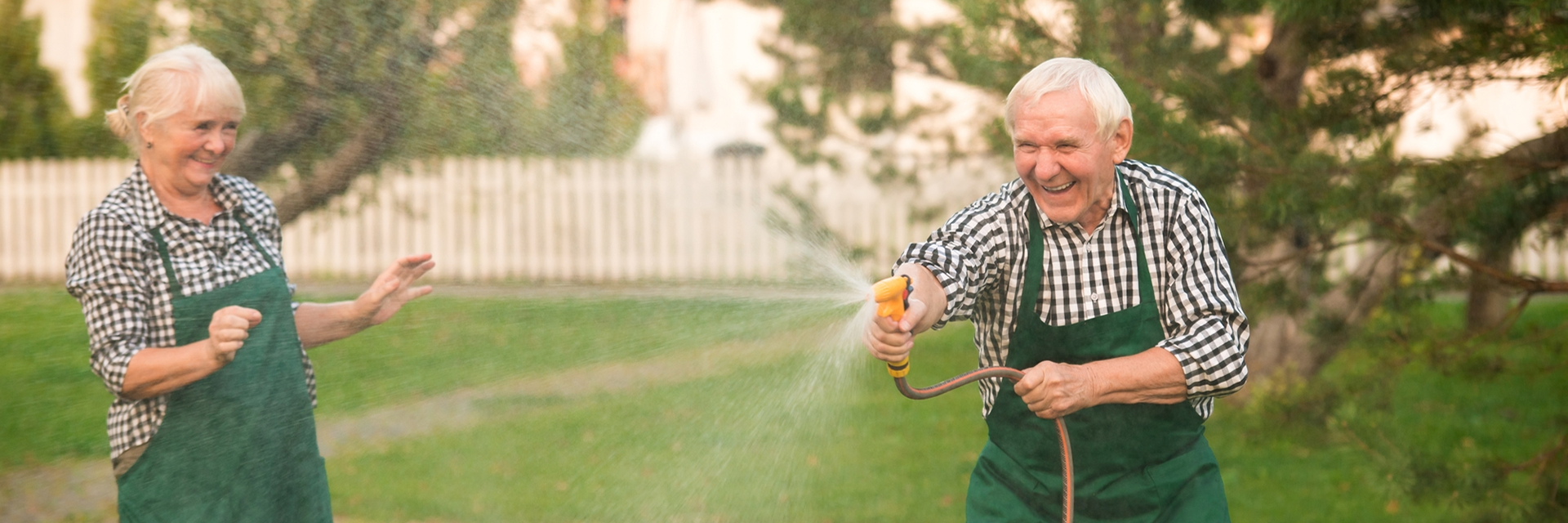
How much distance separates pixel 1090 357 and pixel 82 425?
7136mm

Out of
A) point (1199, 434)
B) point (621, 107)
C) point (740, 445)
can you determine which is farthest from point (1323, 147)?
point (621, 107)

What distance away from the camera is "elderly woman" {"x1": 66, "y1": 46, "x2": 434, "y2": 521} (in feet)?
8.80

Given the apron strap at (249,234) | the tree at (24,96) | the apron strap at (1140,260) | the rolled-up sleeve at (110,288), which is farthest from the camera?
the tree at (24,96)

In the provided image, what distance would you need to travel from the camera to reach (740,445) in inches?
317

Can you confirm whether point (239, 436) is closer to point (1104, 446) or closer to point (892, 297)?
point (892, 297)

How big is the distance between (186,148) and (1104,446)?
2.19 m

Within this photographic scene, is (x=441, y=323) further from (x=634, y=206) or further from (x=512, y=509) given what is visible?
(x=512, y=509)

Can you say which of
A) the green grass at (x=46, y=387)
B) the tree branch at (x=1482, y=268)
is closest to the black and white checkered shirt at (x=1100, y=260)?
the tree branch at (x=1482, y=268)

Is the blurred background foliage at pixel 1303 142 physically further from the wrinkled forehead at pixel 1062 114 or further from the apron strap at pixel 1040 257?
the wrinkled forehead at pixel 1062 114

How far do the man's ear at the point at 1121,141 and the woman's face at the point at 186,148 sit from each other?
6.67 feet

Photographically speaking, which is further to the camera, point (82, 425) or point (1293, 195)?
point (82, 425)

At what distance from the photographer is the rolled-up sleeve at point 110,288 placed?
267 cm

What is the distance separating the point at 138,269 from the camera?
9.00 ft

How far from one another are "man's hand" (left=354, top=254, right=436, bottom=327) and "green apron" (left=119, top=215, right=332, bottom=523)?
180 mm
